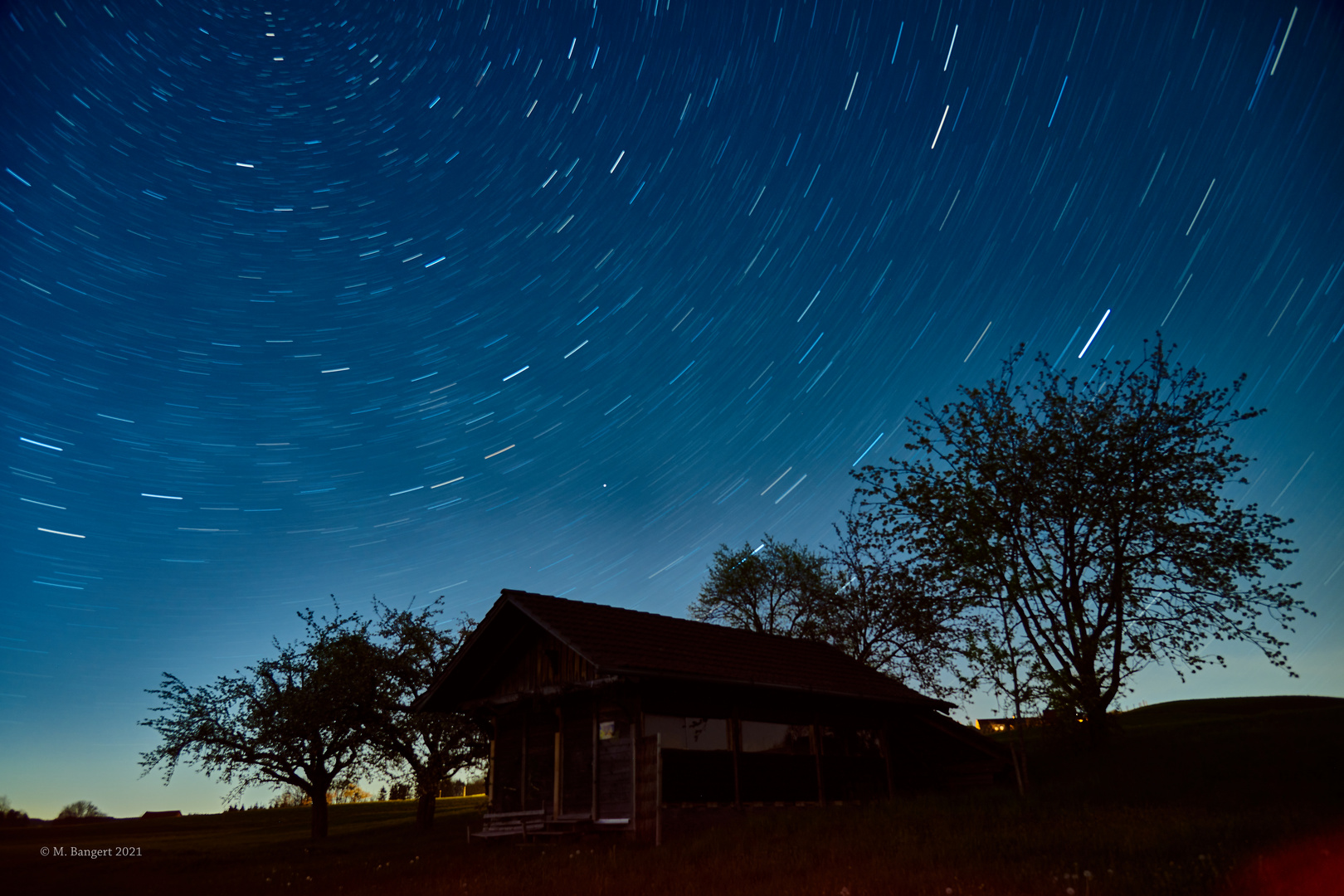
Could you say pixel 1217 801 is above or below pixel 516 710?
below

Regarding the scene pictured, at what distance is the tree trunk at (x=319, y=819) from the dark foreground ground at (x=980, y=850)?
11.9 ft

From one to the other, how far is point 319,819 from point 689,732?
893 inches

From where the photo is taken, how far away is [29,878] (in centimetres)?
2289

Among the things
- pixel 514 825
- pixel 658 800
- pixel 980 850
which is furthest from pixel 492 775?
pixel 980 850

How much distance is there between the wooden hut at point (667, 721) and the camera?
1795 centimetres

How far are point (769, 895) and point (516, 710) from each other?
46.5ft

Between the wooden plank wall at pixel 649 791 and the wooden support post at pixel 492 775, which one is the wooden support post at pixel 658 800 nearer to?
the wooden plank wall at pixel 649 791

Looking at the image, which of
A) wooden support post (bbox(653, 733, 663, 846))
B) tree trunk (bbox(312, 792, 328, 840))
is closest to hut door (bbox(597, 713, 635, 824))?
wooden support post (bbox(653, 733, 663, 846))

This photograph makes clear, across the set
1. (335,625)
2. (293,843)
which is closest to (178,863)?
(293,843)

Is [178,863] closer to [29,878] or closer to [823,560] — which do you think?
[29,878]

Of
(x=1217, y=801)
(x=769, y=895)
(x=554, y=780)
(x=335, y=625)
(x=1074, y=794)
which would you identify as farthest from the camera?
(x=335, y=625)

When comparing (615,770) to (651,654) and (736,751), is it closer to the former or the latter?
(651,654)

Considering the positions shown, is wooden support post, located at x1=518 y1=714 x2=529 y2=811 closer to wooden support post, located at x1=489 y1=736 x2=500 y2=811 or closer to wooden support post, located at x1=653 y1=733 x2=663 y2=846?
wooden support post, located at x1=489 y1=736 x2=500 y2=811

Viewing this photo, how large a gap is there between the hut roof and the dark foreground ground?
362cm
